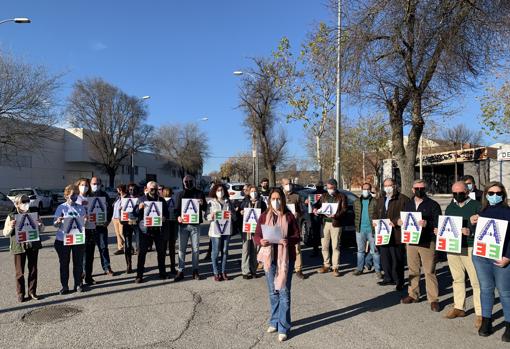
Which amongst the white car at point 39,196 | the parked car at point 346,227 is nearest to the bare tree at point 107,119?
the white car at point 39,196

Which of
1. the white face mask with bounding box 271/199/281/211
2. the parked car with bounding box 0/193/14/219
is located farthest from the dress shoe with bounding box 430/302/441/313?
the parked car with bounding box 0/193/14/219

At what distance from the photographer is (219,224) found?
8.55 metres

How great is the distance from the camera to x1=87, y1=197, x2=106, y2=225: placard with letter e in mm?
8593

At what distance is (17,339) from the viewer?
533 centimetres

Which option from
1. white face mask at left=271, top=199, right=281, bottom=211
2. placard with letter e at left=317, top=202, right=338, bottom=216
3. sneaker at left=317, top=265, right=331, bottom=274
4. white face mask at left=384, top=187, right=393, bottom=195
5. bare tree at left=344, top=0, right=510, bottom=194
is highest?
bare tree at left=344, top=0, right=510, bottom=194

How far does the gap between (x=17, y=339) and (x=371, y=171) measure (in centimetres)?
5873

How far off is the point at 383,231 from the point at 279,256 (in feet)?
10.4

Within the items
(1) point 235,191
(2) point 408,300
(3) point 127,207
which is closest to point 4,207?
(1) point 235,191

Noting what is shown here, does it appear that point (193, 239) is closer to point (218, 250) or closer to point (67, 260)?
point (218, 250)

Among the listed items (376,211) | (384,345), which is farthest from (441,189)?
(384,345)

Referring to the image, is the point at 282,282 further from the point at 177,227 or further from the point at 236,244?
the point at 236,244

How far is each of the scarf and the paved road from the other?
28.2 inches

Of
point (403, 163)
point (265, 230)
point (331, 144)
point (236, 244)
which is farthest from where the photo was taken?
point (331, 144)

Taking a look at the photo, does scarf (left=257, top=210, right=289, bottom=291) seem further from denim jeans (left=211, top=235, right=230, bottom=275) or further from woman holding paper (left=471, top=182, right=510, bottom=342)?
denim jeans (left=211, top=235, right=230, bottom=275)
